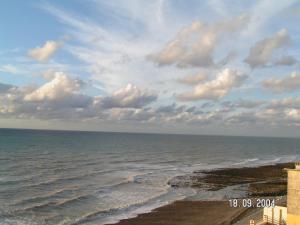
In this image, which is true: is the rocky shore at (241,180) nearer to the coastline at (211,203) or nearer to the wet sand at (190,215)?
the coastline at (211,203)

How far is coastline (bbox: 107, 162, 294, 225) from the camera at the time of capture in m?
31.3

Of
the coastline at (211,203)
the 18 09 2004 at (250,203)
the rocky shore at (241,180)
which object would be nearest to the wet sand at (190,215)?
the coastline at (211,203)

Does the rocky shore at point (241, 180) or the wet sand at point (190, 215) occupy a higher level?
the rocky shore at point (241, 180)

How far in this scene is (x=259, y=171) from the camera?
67.3 metres

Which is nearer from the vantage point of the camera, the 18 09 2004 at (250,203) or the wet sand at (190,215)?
the wet sand at (190,215)

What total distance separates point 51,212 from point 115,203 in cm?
673

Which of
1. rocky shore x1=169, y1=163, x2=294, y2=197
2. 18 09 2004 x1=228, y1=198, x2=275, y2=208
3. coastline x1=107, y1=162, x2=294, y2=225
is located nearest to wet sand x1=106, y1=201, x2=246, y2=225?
coastline x1=107, y1=162, x2=294, y2=225

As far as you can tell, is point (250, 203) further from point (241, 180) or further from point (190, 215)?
point (241, 180)

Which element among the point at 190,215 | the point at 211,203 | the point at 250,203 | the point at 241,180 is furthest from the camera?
the point at 241,180

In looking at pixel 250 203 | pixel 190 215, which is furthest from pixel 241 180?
pixel 190 215

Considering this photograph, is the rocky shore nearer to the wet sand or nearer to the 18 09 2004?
the 18 09 2004

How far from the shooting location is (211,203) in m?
38.1

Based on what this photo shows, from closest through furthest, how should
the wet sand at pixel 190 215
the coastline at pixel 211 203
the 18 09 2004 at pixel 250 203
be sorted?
1. the wet sand at pixel 190 215
2. the coastline at pixel 211 203
3. the 18 09 2004 at pixel 250 203

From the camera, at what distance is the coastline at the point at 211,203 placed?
3134cm
